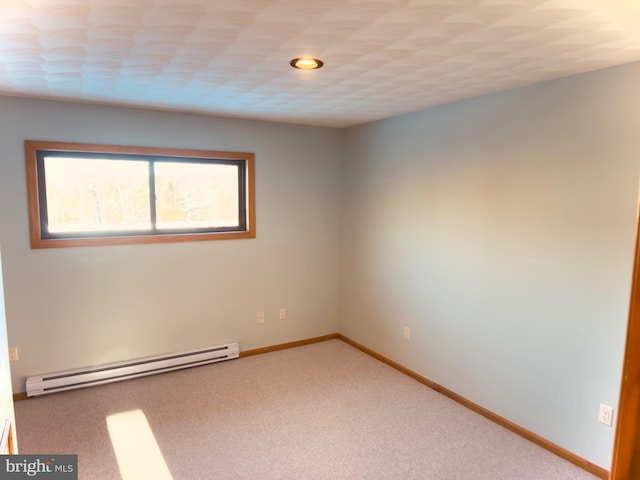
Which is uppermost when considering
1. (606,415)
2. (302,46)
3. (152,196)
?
(302,46)

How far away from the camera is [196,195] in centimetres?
364

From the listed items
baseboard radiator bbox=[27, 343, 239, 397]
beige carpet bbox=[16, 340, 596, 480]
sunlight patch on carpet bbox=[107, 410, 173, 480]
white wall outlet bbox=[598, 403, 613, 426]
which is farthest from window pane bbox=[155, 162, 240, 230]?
white wall outlet bbox=[598, 403, 613, 426]

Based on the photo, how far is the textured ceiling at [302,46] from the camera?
56.8 inches

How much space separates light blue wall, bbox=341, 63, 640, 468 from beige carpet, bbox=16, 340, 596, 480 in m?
0.32

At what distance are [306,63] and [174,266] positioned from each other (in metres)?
2.19

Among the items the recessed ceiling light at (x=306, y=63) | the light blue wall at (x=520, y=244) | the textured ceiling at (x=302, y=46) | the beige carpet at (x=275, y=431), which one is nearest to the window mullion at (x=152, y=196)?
the textured ceiling at (x=302, y=46)

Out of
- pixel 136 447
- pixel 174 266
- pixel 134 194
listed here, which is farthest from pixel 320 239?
pixel 136 447

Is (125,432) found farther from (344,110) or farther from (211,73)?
(344,110)

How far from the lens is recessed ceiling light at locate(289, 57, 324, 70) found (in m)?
2.00

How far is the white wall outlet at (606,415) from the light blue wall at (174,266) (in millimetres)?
2608

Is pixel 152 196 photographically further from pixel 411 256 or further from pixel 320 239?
pixel 411 256

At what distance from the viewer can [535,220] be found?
2.48 meters

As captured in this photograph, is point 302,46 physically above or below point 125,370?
above

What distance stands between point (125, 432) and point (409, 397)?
6.68 feet
